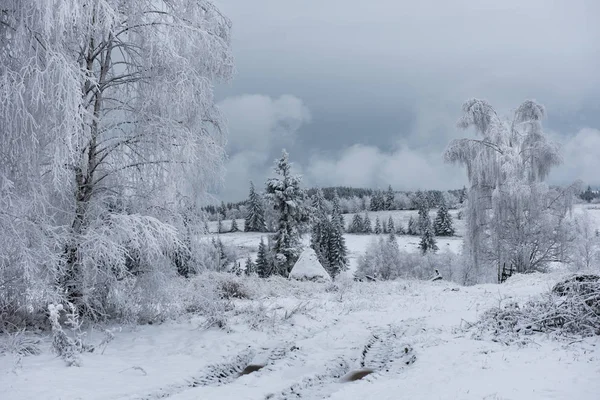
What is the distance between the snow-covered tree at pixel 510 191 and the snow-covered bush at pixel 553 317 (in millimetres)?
12847

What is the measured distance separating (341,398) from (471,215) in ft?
59.5

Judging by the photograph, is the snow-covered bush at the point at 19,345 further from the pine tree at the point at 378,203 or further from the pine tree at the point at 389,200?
the pine tree at the point at 378,203

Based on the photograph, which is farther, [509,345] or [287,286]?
[287,286]

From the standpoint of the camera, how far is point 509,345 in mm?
6477

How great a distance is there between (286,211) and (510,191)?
626 inches

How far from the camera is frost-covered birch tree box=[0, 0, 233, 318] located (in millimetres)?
6109

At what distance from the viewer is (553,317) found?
6.86 m

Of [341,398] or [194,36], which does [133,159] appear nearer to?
[194,36]

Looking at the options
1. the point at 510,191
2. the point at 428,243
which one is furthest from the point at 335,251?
the point at 510,191

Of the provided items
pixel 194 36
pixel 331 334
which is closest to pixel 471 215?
pixel 331 334

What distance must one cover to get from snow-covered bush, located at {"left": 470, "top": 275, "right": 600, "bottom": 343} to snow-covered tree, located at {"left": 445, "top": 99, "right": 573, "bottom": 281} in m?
12.8

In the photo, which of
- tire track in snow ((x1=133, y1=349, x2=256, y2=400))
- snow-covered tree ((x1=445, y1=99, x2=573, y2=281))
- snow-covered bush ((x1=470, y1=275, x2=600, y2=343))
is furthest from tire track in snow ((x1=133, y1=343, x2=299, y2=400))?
snow-covered tree ((x1=445, y1=99, x2=573, y2=281))

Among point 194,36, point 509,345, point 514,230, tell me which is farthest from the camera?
point 514,230

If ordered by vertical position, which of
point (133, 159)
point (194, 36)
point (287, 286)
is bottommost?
point (287, 286)
